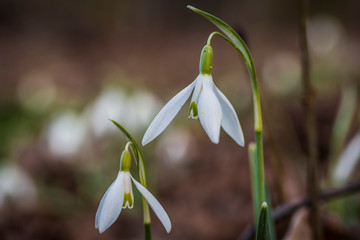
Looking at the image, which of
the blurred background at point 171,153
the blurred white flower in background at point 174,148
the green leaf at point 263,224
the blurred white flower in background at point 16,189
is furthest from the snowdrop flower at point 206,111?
the blurred white flower in background at point 174,148

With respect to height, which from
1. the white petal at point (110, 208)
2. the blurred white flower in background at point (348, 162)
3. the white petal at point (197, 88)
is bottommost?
the blurred white flower in background at point (348, 162)

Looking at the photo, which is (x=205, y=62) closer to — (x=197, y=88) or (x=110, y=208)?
(x=197, y=88)

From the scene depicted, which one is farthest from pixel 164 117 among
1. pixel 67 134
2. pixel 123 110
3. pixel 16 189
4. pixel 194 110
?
pixel 67 134

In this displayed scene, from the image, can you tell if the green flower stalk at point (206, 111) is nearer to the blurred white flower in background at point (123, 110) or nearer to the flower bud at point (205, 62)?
the flower bud at point (205, 62)

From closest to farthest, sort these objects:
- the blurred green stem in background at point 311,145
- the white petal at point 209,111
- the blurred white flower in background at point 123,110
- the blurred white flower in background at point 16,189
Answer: the white petal at point 209,111 → the blurred green stem in background at point 311,145 → the blurred white flower in background at point 16,189 → the blurred white flower in background at point 123,110

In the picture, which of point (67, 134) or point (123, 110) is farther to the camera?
point (67, 134)

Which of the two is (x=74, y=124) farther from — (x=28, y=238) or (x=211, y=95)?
(x=211, y=95)

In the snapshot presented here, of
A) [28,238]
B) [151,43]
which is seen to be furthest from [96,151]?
[151,43]
